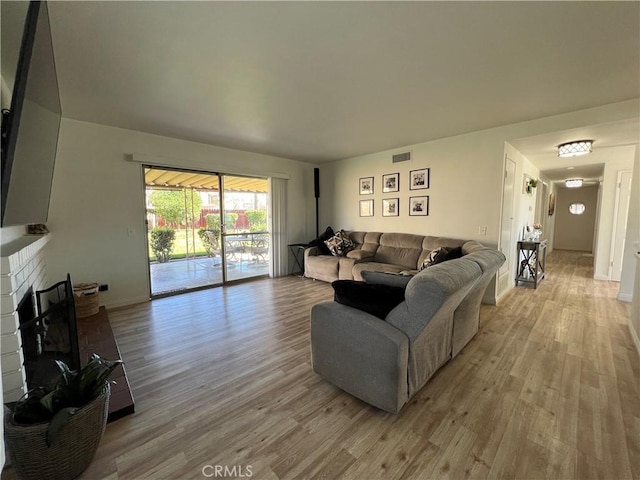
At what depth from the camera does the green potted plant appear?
3.91 feet

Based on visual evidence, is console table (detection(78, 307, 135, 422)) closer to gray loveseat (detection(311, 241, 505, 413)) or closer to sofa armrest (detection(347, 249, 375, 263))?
gray loveseat (detection(311, 241, 505, 413))

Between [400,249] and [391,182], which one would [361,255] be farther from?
[391,182]

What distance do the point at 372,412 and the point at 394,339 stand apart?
22.1 inches

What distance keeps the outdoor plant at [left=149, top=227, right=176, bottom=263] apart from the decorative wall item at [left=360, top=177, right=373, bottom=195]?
3585mm

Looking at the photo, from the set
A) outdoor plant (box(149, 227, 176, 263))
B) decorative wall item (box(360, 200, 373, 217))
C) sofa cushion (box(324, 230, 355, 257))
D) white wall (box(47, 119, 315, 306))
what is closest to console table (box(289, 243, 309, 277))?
sofa cushion (box(324, 230, 355, 257))

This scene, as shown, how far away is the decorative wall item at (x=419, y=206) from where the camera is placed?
4461mm

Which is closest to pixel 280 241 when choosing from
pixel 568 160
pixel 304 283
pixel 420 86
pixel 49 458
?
pixel 304 283

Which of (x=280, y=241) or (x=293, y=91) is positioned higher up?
(x=293, y=91)

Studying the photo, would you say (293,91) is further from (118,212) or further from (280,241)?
(280,241)

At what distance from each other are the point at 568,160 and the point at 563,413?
4.98 metres

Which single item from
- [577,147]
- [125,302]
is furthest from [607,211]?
[125,302]

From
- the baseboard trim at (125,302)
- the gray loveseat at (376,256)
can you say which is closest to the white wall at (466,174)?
the gray loveseat at (376,256)

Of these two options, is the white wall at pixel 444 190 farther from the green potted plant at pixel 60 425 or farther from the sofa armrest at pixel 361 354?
the green potted plant at pixel 60 425

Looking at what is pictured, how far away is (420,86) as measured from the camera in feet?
7.93
